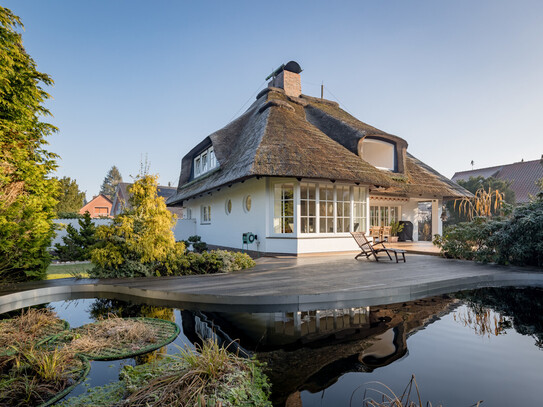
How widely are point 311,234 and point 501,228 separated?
5744mm

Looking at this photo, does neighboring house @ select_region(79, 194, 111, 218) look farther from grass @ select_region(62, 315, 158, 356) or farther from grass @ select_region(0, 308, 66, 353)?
grass @ select_region(62, 315, 158, 356)

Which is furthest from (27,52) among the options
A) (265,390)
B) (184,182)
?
(184,182)

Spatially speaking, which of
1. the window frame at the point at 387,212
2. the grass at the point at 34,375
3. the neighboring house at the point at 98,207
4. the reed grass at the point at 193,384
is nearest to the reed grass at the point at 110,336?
the grass at the point at 34,375

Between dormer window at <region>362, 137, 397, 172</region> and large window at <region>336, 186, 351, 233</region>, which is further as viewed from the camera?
dormer window at <region>362, 137, 397, 172</region>

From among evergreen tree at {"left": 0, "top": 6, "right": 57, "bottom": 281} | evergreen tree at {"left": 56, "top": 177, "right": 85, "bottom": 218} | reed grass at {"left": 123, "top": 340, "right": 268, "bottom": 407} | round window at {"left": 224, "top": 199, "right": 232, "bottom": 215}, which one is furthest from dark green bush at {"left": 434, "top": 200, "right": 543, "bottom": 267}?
evergreen tree at {"left": 56, "top": 177, "right": 85, "bottom": 218}

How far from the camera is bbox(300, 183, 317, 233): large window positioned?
10.1 m

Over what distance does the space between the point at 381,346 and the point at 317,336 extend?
0.78m

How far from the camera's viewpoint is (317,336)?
3.72 m

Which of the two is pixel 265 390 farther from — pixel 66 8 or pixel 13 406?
pixel 66 8

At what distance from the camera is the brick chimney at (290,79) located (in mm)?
16047

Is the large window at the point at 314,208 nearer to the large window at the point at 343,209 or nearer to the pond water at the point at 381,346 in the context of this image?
the large window at the point at 343,209

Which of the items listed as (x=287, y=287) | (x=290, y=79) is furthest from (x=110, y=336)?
(x=290, y=79)

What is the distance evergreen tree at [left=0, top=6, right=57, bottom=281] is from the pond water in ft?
5.95

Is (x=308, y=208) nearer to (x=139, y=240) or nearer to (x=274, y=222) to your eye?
(x=274, y=222)
